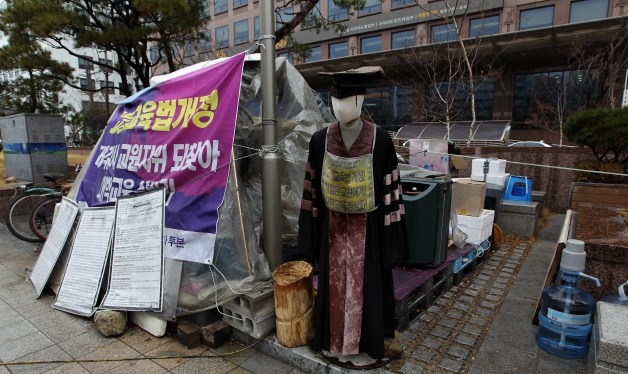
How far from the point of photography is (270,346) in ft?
10.5

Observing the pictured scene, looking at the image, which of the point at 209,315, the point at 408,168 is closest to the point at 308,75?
the point at 408,168

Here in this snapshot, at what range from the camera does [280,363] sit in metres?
3.11

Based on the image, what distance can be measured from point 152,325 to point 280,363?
1.41m

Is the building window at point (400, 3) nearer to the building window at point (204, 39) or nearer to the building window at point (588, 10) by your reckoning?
the building window at point (588, 10)

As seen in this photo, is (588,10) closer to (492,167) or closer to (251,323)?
(492,167)

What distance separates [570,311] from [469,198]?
2.82 m

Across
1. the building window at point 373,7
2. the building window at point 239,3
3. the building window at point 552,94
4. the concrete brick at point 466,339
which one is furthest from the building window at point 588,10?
the building window at point 239,3

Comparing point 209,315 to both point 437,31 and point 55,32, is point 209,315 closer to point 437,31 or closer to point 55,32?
point 55,32

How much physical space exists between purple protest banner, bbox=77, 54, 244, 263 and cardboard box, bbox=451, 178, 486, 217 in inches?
145

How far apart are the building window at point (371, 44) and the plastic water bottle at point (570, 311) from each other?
92.6 feet

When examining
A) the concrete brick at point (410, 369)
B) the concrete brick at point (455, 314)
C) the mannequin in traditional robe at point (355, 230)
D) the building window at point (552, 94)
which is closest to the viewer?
the mannequin in traditional robe at point (355, 230)

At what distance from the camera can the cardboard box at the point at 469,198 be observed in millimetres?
5527

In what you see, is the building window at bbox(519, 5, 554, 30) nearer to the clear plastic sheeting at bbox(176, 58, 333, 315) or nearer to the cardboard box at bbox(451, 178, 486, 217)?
the cardboard box at bbox(451, 178, 486, 217)

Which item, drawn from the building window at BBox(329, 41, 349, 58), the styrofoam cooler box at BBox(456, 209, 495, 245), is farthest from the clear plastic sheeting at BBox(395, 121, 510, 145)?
the styrofoam cooler box at BBox(456, 209, 495, 245)
